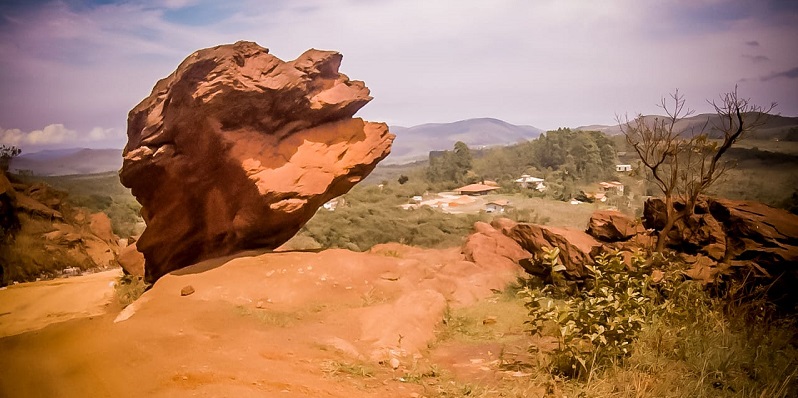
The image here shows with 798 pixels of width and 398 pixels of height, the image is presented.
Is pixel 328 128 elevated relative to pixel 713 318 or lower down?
elevated

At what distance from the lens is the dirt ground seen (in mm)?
3072

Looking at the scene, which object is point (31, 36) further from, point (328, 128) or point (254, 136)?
point (328, 128)

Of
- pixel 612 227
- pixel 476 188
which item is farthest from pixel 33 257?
pixel 476 188

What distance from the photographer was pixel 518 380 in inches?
149

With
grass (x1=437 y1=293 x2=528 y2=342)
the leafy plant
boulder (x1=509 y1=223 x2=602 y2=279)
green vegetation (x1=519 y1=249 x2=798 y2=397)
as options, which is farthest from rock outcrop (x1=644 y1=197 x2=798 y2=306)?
the leafy plant

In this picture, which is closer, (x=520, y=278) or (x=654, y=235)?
(x=654, y=235)

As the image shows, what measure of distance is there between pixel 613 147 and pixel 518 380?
11465 mm

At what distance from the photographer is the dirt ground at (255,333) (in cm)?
307

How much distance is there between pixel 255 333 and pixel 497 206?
1174 centimetres

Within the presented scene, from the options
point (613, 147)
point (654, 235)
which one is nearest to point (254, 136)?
point (654, 235)

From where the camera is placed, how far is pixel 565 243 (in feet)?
24.6

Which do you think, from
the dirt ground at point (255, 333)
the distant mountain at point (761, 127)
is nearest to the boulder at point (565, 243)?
the dirt ground at point (255, 333)

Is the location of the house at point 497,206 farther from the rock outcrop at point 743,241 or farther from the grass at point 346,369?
the grass at point 346,369

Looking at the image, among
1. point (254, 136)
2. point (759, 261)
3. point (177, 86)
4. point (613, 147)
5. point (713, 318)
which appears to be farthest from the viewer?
point (613, 147)
